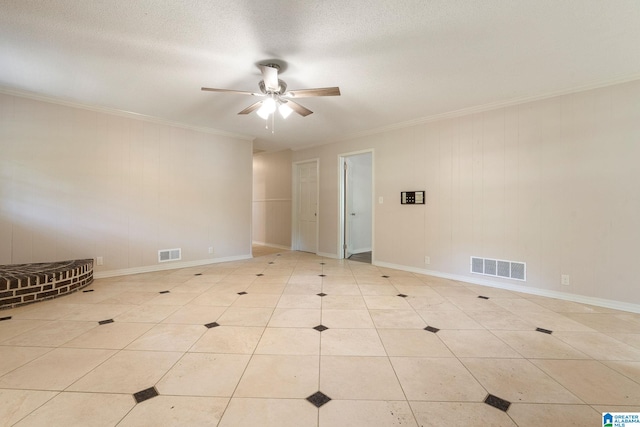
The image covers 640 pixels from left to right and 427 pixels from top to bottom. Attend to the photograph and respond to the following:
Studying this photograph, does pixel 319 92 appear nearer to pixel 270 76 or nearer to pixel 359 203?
pixel 270 76

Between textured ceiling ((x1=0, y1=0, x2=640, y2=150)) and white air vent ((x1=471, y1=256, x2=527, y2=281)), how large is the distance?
230 cm

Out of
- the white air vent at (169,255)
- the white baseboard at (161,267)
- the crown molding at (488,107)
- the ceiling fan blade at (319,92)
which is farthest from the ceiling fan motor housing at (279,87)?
the white baseboard at (161,267)

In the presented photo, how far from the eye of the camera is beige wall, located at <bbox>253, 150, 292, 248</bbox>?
266 inches

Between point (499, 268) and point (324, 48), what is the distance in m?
3.72

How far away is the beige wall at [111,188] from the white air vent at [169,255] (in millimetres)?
95

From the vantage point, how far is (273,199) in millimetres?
7121

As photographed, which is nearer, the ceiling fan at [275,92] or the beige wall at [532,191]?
the ceiling fan at [275,92]

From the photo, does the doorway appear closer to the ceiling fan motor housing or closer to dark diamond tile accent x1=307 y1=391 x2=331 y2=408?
the ceiling fan motor housing

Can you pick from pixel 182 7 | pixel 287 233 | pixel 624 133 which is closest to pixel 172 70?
pixel 182 7

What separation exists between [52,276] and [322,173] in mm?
4687

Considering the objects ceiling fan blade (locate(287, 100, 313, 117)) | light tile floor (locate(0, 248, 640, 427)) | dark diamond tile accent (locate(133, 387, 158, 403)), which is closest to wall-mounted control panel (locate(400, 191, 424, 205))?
light tile floor (locate(0, 248, 640, 427))

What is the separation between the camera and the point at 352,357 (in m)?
1.89

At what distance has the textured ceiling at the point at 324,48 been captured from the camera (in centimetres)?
195

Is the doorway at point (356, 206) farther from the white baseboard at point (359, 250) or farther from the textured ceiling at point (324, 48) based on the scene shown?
the textured ceiling at point (324, 48)
